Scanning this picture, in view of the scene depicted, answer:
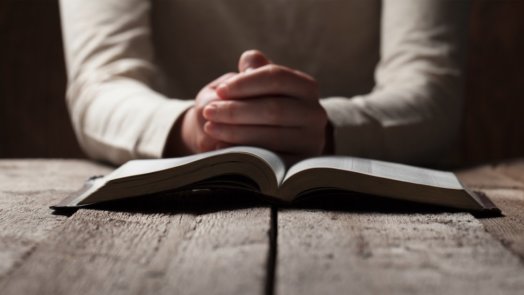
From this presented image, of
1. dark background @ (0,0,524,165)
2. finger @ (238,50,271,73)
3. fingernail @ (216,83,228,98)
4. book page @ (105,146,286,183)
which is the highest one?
finger @ (238,50,271,73)

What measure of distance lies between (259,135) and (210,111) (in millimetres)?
74

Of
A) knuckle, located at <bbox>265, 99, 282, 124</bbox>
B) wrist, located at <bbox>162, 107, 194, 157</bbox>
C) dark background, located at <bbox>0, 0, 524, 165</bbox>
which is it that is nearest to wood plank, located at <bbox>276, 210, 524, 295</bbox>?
knuckle, located at <bbox>265, 99, 282, 124</bbox>

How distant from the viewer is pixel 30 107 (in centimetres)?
219

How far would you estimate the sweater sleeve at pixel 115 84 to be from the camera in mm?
1095

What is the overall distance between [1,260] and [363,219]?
1.12 ft

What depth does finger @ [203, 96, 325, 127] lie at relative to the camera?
35.2 inches

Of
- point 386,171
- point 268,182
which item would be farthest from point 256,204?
point 386,171

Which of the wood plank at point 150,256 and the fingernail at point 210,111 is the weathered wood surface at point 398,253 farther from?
the fingernail at point 210,111

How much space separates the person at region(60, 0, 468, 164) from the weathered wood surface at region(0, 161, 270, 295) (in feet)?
0.79

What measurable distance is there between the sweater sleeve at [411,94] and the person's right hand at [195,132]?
0.22 meters

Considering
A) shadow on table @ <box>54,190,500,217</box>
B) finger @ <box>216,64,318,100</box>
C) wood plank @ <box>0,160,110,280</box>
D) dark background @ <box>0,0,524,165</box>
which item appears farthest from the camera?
dark background @ <box>0,0,524,165</box>

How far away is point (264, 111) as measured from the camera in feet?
2.95

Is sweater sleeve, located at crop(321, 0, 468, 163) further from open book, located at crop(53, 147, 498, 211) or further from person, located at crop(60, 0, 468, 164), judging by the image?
open book, located at crop(53, 147, 498, 211)

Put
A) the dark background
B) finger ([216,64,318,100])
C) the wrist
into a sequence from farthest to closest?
the dark background, the wrist, finger ([216,64,318,100])
